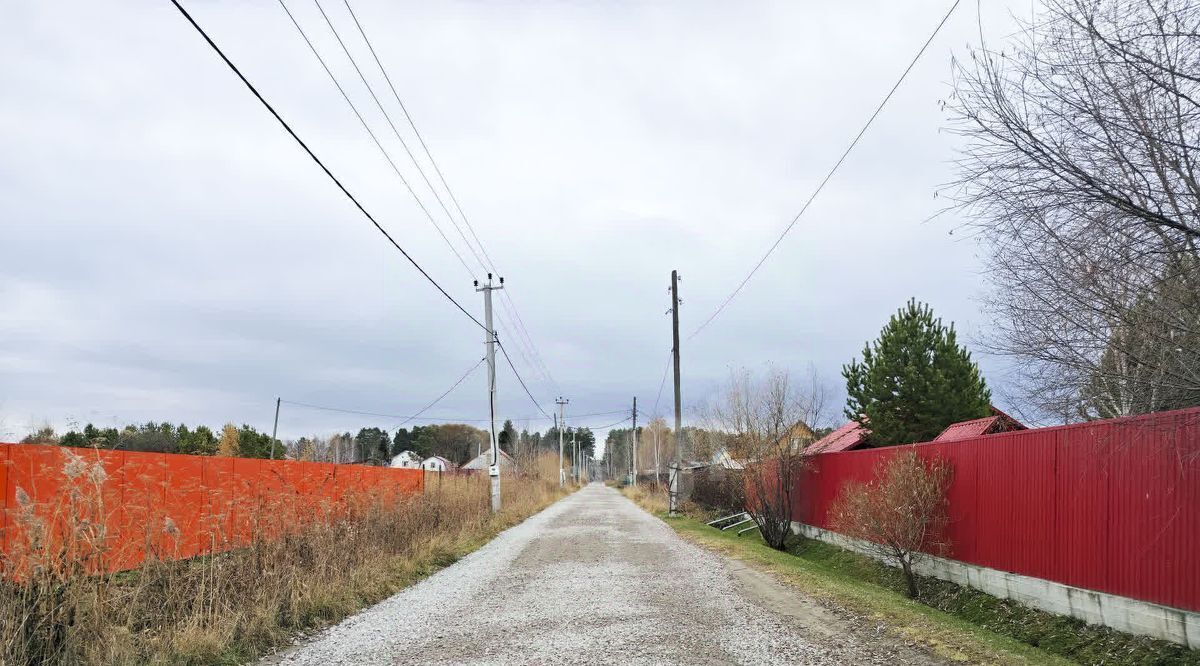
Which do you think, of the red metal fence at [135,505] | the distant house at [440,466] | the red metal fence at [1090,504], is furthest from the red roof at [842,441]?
the red metal fence at [135,505]

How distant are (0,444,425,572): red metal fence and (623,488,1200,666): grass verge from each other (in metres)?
6.67

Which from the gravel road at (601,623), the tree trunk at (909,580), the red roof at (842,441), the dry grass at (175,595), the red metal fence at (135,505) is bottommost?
the tree trunk at (909,580)

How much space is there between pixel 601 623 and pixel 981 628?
4.89 m

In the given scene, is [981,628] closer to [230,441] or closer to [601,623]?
[601,623]

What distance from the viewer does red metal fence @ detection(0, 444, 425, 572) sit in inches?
244

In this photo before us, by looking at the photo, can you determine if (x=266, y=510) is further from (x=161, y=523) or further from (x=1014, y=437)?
(x=1014, y=437)

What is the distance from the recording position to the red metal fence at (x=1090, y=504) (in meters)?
7.78

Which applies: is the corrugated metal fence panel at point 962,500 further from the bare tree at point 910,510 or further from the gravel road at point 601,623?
the gravel road at point 601,623

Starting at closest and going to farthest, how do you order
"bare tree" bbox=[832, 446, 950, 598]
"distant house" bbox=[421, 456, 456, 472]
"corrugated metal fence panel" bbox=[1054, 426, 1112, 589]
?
"corrugated metal fence panel" bbox=[1054, 426, 1112, 589] < "bare tree" bbox=[832, 446, 950, 598] < "distant house" bbox=[421, 456, 456, 472]

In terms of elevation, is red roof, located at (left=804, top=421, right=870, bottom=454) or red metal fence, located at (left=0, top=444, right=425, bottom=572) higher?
red roof, located at (left=804, top=421, right=870, bottom=454)


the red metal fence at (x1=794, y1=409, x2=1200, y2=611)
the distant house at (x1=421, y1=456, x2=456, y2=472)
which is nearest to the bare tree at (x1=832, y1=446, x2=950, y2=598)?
the red metal fence at (x1=794, y1=409, x2=1200, y2=611)

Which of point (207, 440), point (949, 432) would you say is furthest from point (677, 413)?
point (207, 440)

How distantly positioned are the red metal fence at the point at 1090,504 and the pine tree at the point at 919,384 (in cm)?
1145

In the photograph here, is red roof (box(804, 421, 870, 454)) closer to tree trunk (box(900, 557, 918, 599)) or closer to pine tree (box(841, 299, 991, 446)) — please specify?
pine tree (box(841, 299, 991, 446))
